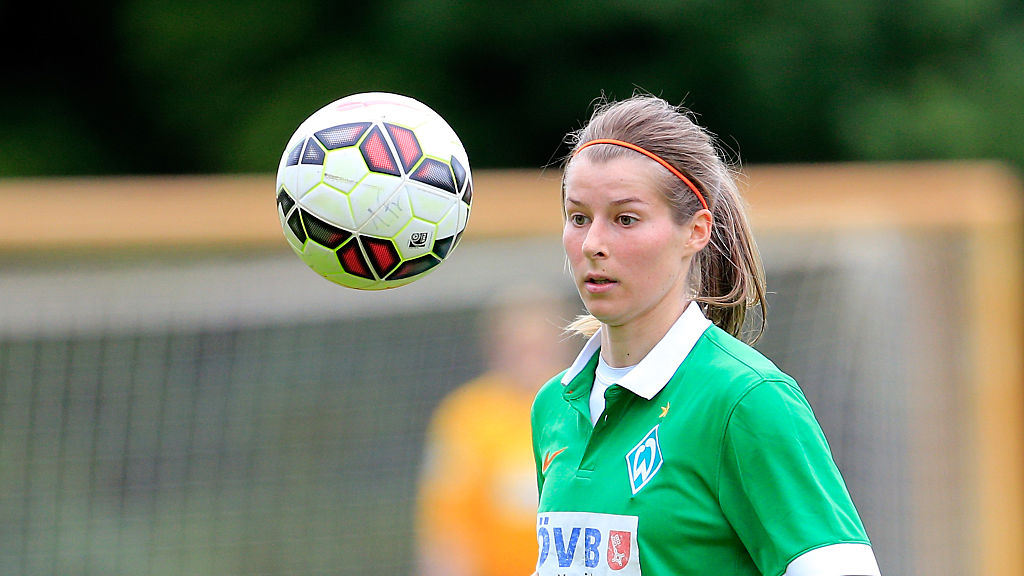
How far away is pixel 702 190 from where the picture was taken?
2943 mm

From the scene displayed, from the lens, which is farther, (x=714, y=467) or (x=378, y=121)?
(x=378, y=121)

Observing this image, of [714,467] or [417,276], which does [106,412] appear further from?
[714,467]

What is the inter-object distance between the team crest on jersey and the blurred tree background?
6982 millimetres

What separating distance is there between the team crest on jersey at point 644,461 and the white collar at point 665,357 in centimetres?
11

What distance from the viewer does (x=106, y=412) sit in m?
7.10

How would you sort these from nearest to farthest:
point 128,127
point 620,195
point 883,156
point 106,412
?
1. point 620,195
2. point 106,412
3. point 883,156
4. point 128,127

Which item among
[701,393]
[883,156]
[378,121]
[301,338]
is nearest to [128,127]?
[301,338]

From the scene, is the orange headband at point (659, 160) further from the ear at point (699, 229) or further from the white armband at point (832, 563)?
the white armband at point (832, 563)

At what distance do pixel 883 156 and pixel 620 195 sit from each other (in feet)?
23.9

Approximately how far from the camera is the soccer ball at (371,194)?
Answer: 10.3 ft

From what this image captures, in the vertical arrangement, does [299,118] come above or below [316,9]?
below

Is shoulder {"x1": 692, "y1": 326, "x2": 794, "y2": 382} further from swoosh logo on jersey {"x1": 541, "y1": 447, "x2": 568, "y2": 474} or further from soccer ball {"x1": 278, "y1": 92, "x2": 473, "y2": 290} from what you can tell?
soccer ball {"x1": 278, "y1": 92, "x2": 473, "y2": 290}

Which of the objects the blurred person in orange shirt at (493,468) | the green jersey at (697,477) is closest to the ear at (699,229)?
the green jersey at (697,477)

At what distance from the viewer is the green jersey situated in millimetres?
2523
